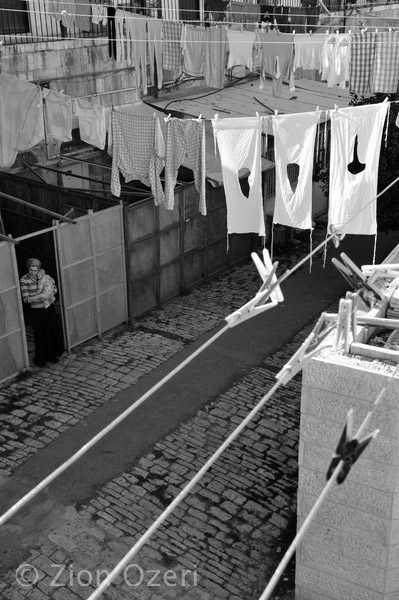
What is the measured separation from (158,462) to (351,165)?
5.54 metres

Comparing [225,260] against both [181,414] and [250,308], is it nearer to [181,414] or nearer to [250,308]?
[181,414]

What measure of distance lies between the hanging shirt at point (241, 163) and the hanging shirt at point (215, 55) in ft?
11.8

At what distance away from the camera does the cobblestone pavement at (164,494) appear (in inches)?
303

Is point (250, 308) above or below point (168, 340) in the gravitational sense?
above

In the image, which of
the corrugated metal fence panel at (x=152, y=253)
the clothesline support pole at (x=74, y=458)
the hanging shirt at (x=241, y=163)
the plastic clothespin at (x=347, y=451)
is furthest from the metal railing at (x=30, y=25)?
the plastic clothespin at (x=347, y=451)

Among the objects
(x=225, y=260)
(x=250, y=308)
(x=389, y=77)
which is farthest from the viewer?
(x=225, y=260)

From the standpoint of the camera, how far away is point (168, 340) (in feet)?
42.8

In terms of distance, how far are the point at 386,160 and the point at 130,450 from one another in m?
8.18

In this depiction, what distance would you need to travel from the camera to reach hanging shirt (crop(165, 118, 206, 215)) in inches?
466

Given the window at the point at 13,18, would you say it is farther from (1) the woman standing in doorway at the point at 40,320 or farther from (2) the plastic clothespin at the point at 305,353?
(2) the plastic clothespin at the point at 305,353

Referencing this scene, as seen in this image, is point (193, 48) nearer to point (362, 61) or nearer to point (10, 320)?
point (362, 61)

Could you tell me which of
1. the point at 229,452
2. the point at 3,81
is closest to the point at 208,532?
the point at 229,452

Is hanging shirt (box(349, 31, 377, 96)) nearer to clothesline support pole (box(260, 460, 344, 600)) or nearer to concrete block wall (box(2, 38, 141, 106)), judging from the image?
concrete block wall (box(2, 38, 141, 106))

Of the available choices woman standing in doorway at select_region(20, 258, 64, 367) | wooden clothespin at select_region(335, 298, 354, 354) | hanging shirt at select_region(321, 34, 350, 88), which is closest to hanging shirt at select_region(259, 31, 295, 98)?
hanging shirt at select_region(321, 34, 350, 88)
